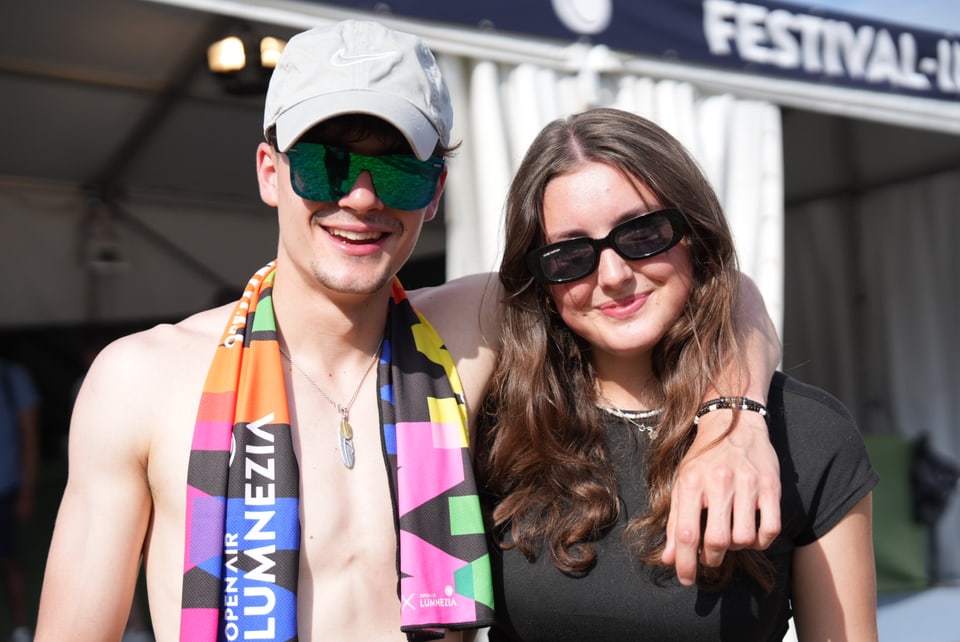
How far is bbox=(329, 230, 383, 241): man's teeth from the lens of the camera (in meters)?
1.79

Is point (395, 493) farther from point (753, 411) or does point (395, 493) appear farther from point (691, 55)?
point (691, 55)

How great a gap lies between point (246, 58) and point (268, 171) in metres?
3.24

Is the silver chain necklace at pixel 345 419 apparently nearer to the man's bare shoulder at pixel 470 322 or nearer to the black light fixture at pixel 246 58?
the man's bare shoulder at pixel 470 322

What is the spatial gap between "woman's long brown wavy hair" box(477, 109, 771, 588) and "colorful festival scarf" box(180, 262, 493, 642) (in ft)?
0.32

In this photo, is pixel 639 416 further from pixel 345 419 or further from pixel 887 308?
pixel 887 308

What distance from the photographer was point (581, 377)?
1.98m

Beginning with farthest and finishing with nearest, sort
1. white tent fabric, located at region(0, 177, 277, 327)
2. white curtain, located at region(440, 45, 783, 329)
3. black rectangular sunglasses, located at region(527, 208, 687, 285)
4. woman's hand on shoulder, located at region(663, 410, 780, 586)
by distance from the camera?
white tent fabric, located at region(0, 177, 277, 327)
white curtain, located at region(440, 45, 783, 329)
black rectangular sunglasses, located at region(527, 208, 687, 285)
woman's hand on shoulder, located at region(663, 410, 780, 586)

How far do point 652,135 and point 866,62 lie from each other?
336 cm

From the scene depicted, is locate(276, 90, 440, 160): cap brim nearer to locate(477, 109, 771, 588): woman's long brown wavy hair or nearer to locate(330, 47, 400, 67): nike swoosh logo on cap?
locate(330, 47, 400, 67): nike swoosh logo on cap

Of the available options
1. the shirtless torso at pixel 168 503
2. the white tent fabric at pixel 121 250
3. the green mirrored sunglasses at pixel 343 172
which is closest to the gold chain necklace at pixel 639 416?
the shirtless torso at pixel 168 503


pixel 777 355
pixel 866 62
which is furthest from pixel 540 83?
pixel 777 355

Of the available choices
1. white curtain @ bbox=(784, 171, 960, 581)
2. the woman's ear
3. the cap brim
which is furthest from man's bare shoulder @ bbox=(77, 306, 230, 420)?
white curtain @ bbox=(784, 171, 960, 581)

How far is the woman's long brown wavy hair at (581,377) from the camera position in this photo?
5.80 feet

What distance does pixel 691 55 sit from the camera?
4.21 metres
